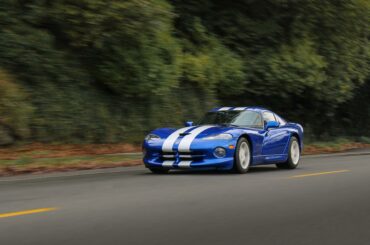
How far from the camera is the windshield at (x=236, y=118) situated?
41.7 ft

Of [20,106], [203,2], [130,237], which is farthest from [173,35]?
[130,237]

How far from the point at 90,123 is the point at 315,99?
11634 millimetres

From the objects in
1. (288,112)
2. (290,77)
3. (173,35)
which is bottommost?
(288,112)

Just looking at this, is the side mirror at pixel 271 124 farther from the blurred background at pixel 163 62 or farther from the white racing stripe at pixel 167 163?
the blurred background at pixel 163 62

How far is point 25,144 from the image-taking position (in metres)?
16.2

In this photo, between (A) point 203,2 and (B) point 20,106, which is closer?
(B) point 20,106

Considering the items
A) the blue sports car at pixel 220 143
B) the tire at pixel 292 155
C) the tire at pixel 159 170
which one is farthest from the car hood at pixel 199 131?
the tire at pixel 292 155

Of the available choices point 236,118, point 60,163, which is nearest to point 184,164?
point 236,118

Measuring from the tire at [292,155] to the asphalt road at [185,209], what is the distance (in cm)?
217

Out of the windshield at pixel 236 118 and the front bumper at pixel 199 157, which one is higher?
the windshield at pixel 236 118

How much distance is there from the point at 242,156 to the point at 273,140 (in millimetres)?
1337

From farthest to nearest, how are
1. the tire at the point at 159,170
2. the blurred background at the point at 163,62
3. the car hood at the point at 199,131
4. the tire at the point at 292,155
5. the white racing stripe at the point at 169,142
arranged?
the blurred background at the point at 163,62 → the tire at the point at 292,155 → the tire at the point at 159,170 → the car hood at the point at 199,131 → the white racing stripe at the point at 169,142

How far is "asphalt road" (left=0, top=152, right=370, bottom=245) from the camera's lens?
6223 millimetres

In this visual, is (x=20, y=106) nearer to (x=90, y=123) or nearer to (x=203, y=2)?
(x=90, y=123)
